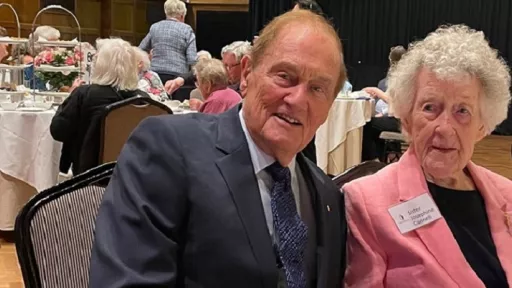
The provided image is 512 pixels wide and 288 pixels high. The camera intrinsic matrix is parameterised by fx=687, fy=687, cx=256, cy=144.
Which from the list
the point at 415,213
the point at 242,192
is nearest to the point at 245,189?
the point at 242,192

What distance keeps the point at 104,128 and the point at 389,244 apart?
104 inches

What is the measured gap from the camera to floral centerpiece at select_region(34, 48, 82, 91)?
16.4ft

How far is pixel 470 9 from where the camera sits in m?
13.1

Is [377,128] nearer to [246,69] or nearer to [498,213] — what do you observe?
[498,213]

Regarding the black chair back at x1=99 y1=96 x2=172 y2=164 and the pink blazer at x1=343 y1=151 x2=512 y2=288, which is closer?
the pink blazer at x1=343 y1=151 x2=512 y2=288

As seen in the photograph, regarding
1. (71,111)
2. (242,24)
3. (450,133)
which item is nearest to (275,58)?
(450,133)

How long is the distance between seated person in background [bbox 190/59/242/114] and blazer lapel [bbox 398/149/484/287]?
123 inches

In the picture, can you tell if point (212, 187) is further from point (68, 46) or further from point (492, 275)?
point (68, 46)

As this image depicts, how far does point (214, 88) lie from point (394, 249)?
3539mm

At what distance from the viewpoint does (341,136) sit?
21.7 feet

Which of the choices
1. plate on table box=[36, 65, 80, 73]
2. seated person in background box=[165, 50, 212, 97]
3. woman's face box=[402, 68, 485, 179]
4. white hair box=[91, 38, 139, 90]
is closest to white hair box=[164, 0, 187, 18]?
seated person in background box=[165, 50, 212, 97]

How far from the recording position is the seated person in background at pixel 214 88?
4.84 metres

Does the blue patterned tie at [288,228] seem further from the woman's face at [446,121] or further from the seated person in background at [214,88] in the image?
the seated person in background at [214,88]

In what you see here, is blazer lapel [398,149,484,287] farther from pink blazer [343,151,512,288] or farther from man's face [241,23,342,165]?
man's face [241,23,342,165]
